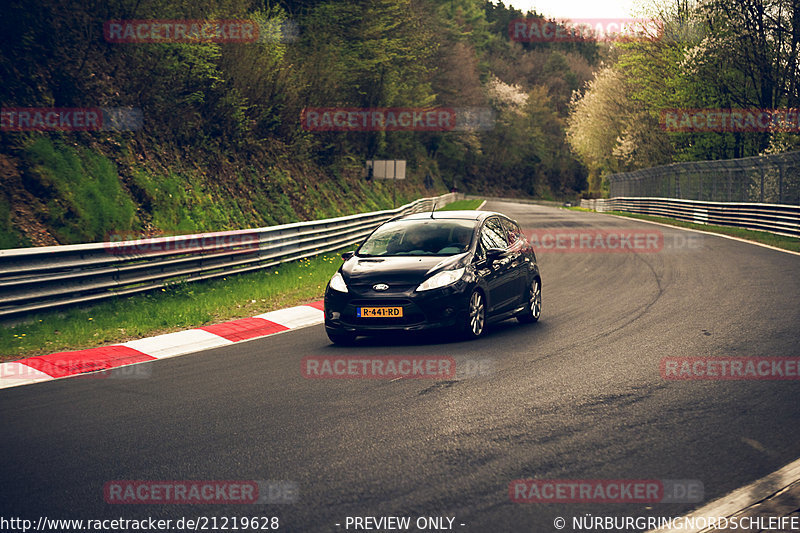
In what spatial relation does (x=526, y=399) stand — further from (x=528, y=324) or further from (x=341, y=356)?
(x=528, y=324)

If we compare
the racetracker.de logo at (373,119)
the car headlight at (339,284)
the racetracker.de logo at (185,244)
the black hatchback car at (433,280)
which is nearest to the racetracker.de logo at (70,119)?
the racetracker.de logo at (185,244)

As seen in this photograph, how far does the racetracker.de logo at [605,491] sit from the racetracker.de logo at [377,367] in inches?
126

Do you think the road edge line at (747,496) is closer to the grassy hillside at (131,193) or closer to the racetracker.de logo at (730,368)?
the racetracker.de logo at (730,368)

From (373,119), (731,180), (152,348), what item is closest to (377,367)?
(152,348)

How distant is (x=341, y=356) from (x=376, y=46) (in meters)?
35.7

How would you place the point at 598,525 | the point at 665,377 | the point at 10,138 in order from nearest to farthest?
the point at 598,525, the point at 665,377, the point at 10,138

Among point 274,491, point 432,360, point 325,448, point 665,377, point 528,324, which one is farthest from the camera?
point 528,324

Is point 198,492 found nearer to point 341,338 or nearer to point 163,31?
point 341,338

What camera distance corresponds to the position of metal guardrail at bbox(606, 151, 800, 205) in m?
25.4

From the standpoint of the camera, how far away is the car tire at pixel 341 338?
10.1 meters

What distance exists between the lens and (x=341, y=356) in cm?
939

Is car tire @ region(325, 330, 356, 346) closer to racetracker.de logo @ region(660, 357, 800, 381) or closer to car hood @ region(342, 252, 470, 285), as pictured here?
Answer: car hood @ region(342, 252, 470, 285)

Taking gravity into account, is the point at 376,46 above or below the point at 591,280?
above

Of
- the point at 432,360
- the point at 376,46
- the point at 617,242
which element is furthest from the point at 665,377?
the point at 376,46
